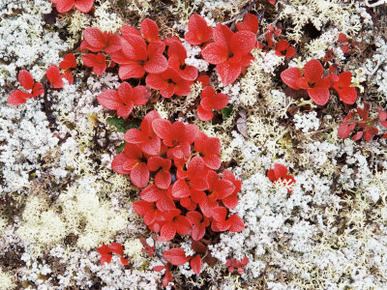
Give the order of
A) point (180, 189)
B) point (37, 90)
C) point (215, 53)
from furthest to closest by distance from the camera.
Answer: point (37, 90)
point (215, 53)
point (180, 189)

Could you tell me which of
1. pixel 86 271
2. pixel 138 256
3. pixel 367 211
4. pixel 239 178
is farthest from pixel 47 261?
pixel 367 211

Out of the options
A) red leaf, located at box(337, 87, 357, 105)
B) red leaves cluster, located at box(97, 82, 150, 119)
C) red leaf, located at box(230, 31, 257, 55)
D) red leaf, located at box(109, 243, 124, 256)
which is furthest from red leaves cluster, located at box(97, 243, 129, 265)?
red leaf, located at box(337, 87, 357, 105)

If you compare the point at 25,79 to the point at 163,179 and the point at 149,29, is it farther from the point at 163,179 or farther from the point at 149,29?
the point at 163,179

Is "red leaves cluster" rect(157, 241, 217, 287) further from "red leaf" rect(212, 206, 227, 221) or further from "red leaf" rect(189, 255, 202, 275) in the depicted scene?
"red leaf" rect(212, 206, 227, 221)

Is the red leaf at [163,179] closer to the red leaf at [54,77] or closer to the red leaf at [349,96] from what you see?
the red leaf at [54,77]

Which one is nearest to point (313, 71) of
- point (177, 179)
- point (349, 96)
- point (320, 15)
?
point (349, 96)

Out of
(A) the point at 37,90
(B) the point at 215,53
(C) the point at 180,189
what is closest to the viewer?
(C) the point at 180,189
